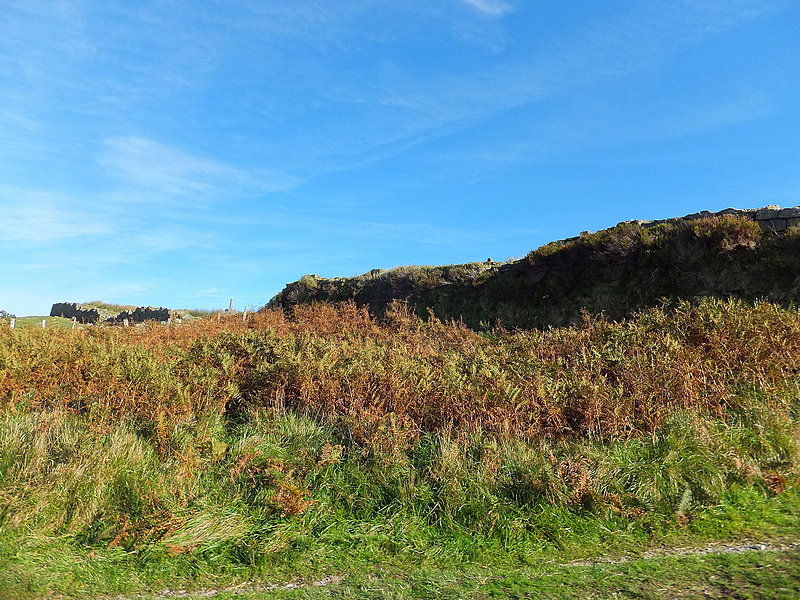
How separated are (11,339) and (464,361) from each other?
8676 mm

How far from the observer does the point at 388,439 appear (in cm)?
598

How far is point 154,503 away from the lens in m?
5.19

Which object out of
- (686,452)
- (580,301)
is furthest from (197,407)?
(580,301)

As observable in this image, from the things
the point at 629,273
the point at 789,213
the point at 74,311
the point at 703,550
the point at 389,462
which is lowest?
the point at 703,550

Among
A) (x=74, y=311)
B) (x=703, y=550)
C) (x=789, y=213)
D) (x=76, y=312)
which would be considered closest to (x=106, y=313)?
(x=76, y=312)

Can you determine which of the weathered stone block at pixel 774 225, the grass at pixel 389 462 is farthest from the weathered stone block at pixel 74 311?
the weathered stone block at pixel 774 225

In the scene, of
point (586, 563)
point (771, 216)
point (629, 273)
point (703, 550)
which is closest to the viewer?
point (586, 563)

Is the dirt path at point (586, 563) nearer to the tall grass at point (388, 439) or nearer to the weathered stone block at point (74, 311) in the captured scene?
the tall grass at point (388, 439)

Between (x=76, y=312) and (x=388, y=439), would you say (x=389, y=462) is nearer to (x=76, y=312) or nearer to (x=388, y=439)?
(x=388, y=439)

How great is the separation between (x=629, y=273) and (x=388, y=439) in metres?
12.5

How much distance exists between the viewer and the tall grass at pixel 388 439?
513 cm

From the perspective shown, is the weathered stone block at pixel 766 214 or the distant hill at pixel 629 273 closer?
the distant hill at pixel 629 273

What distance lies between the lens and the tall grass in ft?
16.8

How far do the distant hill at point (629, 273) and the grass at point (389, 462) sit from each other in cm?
549
